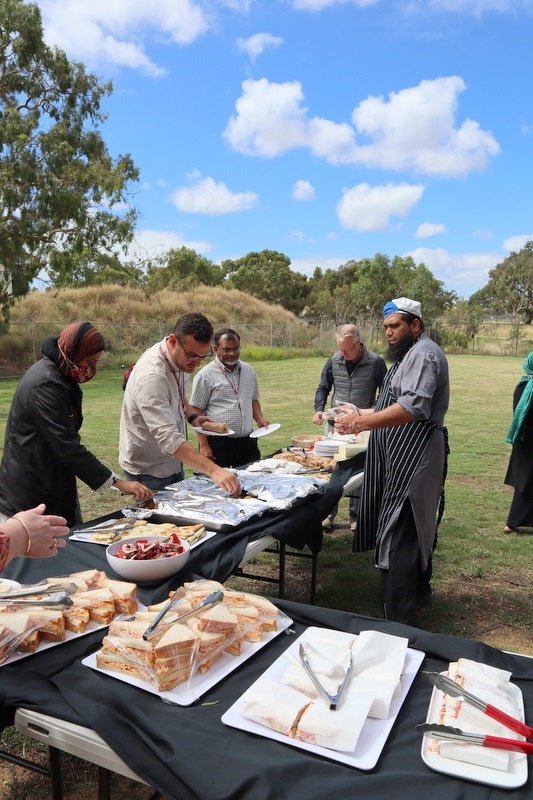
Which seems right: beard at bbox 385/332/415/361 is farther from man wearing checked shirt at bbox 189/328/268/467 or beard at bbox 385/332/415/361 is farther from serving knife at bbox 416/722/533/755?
serving knife at bbox 416/722/533/755

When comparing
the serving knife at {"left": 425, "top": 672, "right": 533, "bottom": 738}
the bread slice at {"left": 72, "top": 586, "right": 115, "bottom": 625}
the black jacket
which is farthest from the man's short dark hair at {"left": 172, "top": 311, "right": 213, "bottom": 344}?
the serving knife at {"left": 425, "top": 672, "right": 533, "bottom": 738}

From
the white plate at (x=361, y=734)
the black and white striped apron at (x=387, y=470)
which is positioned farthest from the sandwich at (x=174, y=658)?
the black and white striped apron at (x=387, y=470)

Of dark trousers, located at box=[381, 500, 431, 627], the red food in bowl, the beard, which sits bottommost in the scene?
dark trousers, located at box=[381, 500, 431, 627]

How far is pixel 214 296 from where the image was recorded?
107 ft

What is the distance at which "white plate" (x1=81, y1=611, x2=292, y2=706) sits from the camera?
128 centimetres

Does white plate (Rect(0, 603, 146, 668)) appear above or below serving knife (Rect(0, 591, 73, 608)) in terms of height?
below

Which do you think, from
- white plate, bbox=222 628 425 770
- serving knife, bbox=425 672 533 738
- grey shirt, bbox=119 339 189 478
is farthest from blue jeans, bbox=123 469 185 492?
serving knife, bbox=425 672 533 738

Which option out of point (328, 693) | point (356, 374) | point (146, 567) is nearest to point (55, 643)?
point (146, 567)

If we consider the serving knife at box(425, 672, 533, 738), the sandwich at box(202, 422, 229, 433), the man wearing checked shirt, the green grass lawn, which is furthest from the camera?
the man wearing checked shirt

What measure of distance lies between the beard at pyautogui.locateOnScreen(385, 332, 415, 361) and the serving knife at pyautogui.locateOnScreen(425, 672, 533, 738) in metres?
2.03

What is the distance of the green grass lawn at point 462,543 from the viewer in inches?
151

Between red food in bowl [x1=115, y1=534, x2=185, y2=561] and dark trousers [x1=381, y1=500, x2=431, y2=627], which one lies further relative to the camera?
dark trousers [x1=381, y1=500, x2=431, y2=627]

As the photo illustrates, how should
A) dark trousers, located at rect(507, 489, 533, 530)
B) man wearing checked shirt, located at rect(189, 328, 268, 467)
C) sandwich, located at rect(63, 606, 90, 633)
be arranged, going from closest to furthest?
1. sandwich, located at rect(63, 606, 90, 633)
2. man wearing checked shirt, located at rect(189, 328, 268, 467)
3. dark trousers, located at rect(507, 489, 533, 530)

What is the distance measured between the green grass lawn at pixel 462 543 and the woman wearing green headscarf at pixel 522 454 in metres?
0.20
